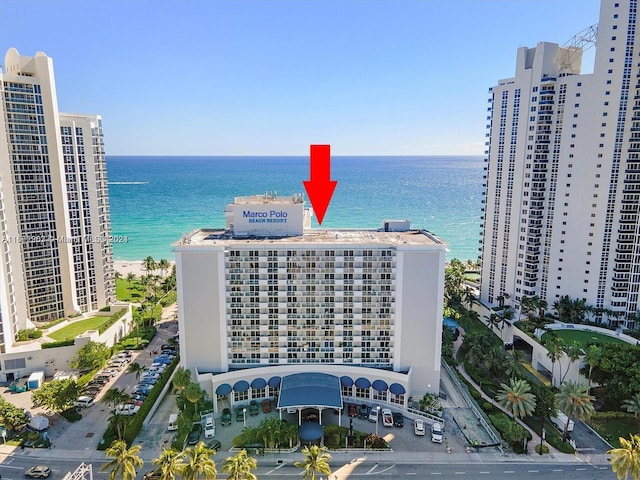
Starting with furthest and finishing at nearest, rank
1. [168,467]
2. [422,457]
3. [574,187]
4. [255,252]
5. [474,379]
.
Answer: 1. [574,187]
2. [474,379]
3. [255,252]
4. [422,457]
5. [168,467]

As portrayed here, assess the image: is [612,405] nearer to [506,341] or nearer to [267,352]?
[506,341]

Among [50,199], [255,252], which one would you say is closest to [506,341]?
[255,252]

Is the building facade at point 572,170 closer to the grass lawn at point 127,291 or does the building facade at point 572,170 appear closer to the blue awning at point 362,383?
the blue awning at point 362,383

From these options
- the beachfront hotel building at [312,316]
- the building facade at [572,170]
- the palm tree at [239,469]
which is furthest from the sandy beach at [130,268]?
the palm tree at [239,469]

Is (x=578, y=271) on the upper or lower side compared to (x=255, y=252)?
lower

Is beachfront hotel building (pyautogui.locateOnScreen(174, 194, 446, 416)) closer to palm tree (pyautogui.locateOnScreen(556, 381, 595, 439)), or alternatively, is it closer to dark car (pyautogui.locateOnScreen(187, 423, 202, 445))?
dark car (pyautogui.locateOnScreen(187, 423, 202, 445))

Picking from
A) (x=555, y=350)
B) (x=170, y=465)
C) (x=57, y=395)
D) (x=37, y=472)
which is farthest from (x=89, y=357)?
(x=555, y=350)

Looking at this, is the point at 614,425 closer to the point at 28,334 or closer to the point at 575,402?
the point at 575,402

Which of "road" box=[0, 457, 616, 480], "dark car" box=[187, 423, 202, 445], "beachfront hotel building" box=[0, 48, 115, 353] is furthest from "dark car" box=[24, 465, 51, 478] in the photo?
"beachfront hotel building" box=[0, 48, 115, 353]
